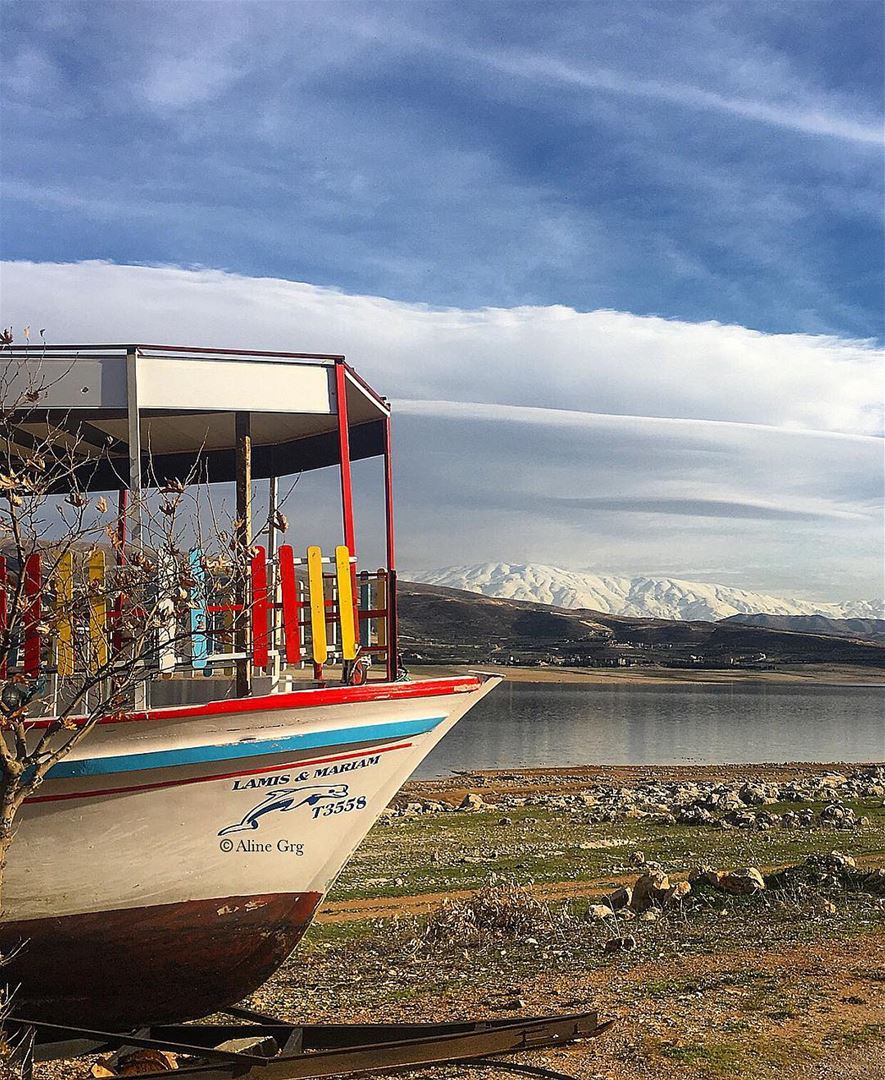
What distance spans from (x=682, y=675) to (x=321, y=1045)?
141m

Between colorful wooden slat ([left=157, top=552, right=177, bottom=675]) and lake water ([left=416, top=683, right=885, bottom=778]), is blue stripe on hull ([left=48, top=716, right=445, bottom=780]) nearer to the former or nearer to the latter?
colorful wooden slat ([left=157, top=552, right=177, bottom=675])

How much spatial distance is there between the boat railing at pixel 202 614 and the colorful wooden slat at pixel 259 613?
11 mm

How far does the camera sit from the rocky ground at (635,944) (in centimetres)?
843

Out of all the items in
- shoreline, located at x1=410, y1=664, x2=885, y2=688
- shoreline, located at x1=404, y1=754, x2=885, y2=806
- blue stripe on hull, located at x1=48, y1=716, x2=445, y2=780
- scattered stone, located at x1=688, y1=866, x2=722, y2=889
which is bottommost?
shoreline, located at x1=410, y1=664, x2=885, y2=688

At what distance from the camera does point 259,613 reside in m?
8.58

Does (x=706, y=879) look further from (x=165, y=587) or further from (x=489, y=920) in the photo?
(x=165, y=587)

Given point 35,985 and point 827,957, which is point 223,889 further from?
point 827,957

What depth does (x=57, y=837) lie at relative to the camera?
8125mm

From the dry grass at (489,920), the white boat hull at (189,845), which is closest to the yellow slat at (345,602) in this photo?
the white boat hull at (189,845)

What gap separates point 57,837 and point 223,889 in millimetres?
1372

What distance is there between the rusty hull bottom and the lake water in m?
31.7

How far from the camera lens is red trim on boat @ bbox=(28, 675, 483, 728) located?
7.99 m

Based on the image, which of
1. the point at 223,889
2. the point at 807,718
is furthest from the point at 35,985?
the point at 807,718

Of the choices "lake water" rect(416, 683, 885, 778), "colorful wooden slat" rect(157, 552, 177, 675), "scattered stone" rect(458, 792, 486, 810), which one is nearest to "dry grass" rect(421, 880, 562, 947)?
"colorful wooden slat" rect(157, 552, 177, 675)
